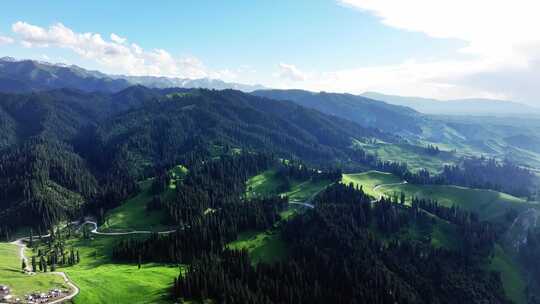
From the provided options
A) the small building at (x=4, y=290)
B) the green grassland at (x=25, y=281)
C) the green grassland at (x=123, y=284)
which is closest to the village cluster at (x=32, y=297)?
the small building at (x=4, y=290)

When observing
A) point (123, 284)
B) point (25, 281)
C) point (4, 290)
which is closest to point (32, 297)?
point (4, 290)

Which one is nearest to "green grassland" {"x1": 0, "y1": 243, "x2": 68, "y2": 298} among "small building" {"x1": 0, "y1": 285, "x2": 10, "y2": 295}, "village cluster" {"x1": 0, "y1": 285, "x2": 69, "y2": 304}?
"small building" {"x1": 0, "y1": 285, "x2": 10, "y2": 295}

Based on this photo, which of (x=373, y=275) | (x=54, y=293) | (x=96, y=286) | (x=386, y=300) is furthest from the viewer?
(x=373, y=275)

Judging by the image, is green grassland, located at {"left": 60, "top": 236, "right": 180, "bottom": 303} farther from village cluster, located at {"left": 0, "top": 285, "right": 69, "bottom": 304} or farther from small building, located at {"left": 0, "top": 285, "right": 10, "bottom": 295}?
small building, located at {"left": 0, "top": 285, "right": 10, "bottom": 295}

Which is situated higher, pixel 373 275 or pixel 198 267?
pixel 198 267

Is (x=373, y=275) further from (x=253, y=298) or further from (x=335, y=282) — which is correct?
(x=253, y=298)

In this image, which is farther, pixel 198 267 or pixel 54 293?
pixel 198 267

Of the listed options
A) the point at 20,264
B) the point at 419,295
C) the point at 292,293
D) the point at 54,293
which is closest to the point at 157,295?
the point at 54,293

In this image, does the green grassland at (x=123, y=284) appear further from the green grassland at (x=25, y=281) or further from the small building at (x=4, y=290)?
the small building at (x=4, y=290)
